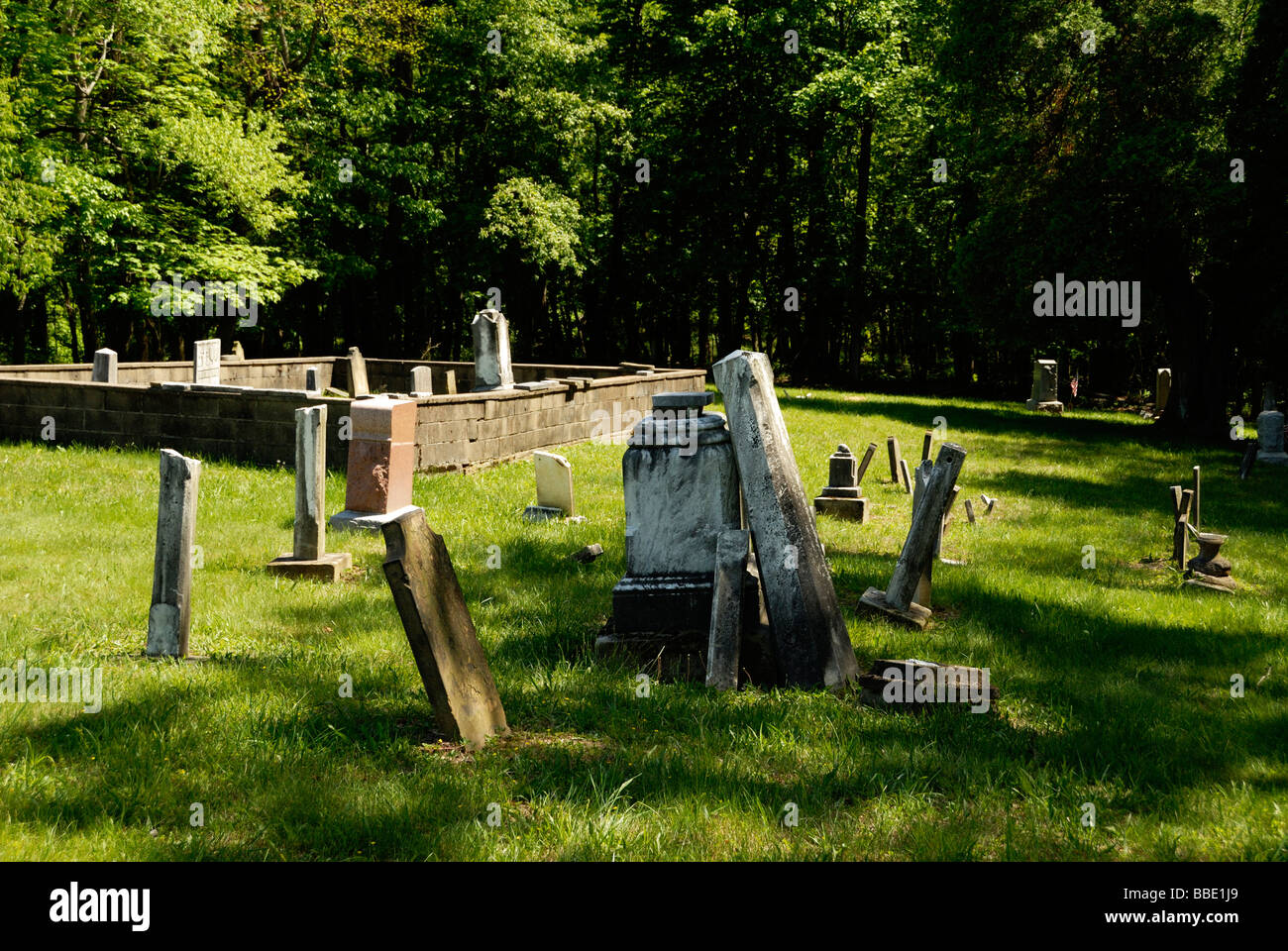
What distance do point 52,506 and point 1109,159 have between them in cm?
1896

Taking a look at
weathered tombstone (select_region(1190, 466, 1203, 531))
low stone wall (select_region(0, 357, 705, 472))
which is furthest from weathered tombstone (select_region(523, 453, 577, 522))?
weathered tombstone (select_region(1190, 466, 1203, 531))

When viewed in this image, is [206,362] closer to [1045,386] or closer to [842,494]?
[842,494]

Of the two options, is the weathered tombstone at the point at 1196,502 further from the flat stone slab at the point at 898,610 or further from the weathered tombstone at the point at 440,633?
the weathered tombstone at the point at 440,633

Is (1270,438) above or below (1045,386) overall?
below

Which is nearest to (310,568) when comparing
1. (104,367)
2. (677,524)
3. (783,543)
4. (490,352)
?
(677,524)

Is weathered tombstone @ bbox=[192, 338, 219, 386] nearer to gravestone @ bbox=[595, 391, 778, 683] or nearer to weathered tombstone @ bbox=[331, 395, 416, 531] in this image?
weathered tombstone @ bbox=[331, 395, 416, 531]

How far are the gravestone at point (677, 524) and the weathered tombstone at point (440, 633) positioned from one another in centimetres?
141

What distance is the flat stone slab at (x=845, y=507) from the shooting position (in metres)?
11.1

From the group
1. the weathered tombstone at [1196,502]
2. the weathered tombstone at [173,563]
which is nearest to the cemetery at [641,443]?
the weathered tombstone at [173,563]

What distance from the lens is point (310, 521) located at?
8297mm

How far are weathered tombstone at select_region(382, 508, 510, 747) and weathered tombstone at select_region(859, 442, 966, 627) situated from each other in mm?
3267

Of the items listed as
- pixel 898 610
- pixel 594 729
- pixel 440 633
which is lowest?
pixel 594 729

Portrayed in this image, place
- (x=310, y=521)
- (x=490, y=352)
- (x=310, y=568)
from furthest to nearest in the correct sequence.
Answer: (x=490, y=352) < (x=310, y=521) < (x=310, y=568)

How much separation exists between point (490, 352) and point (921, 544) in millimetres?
12430
